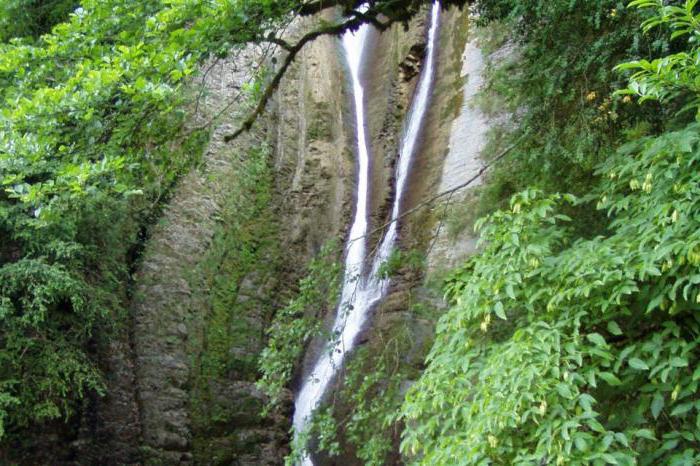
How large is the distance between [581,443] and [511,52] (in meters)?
7.70

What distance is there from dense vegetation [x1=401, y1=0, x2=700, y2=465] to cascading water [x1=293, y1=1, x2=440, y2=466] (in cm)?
242

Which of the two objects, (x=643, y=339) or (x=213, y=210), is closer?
(x=643, y=339)

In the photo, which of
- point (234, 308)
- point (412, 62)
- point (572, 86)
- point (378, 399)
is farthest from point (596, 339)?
point (412, 62)

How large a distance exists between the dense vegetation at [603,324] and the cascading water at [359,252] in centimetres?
242

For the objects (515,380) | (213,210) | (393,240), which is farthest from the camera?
(213,210)

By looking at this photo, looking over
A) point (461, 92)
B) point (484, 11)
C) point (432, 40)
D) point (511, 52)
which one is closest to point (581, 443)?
point (484, 11)

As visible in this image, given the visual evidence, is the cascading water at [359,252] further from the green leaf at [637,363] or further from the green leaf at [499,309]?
the green leaf at [637,363]

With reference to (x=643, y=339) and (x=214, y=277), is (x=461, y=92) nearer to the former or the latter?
(x=214, y=277)

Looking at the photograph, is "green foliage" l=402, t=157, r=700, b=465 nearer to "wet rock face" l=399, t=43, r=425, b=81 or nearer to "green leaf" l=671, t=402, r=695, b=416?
"green leaf" l=671, t=402, r=695, b=416

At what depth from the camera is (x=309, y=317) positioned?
691cm

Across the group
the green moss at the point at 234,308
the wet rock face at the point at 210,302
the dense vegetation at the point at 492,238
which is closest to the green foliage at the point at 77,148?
the dense vegetation at the point at 492,238

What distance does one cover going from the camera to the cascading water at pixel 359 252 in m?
8.16

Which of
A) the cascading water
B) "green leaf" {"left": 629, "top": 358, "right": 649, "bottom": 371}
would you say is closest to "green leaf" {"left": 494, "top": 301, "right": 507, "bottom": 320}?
"green leaf" {"left": 629, "top": 358, "right": 649, "bottom": 371}

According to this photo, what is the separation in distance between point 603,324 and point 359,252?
22.4 ft
